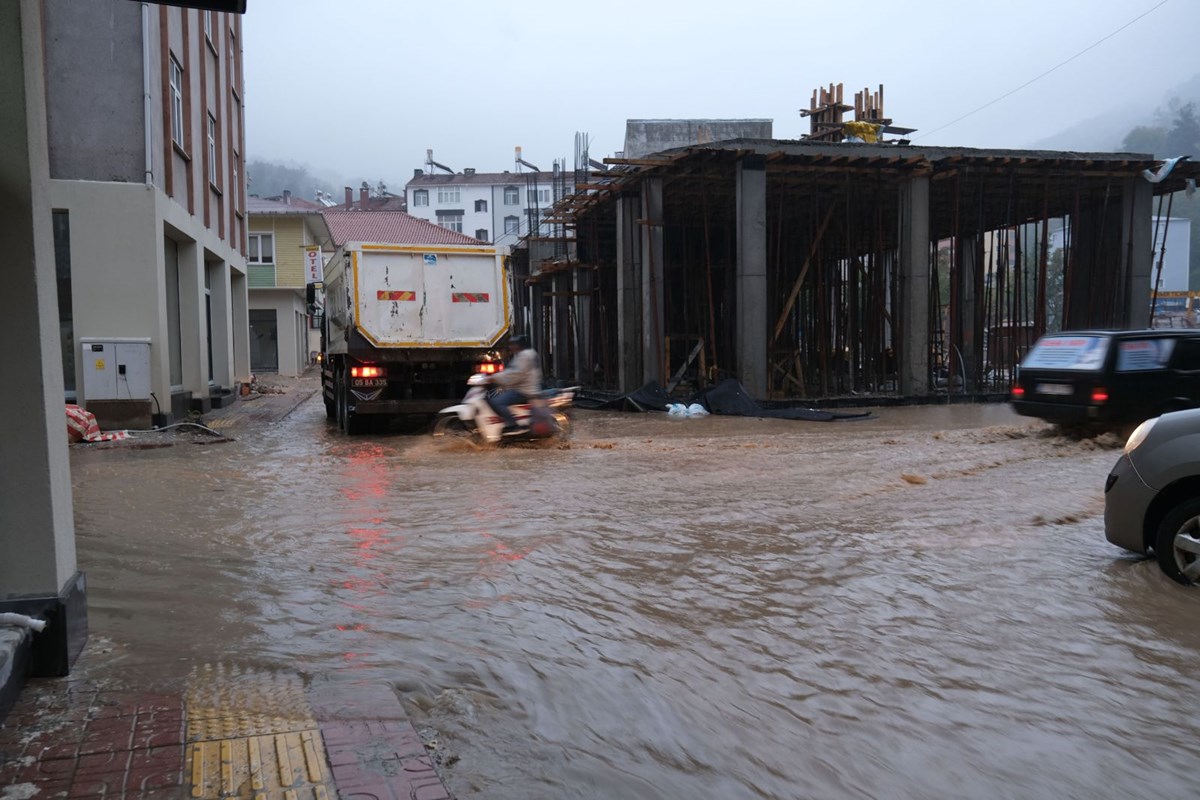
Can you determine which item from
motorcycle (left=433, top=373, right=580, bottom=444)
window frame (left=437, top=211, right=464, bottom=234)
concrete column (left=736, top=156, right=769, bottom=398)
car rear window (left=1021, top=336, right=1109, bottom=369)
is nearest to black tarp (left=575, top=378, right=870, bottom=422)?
concrete column (left=736, top=156, right=769, bottom=398)

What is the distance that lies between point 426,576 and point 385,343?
9123 mm

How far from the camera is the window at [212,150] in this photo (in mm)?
21312

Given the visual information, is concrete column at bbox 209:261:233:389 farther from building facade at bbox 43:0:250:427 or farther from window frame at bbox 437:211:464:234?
window frame at bbox 437:211:464:234

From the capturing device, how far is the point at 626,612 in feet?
16.7

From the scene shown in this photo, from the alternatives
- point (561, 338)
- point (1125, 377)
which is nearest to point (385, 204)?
point (561, 338)

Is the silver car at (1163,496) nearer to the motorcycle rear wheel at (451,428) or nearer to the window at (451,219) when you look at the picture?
the motorcycle rear wheel at (451,428)

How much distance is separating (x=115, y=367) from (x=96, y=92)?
13.6ft

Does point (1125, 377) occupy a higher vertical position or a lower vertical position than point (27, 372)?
lower

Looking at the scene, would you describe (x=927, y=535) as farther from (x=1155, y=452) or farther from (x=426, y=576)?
(x=426, y=576)

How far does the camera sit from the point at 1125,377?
1222cm

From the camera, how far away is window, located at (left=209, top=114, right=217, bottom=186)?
21.3 metres

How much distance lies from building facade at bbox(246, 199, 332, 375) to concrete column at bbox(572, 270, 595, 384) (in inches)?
577

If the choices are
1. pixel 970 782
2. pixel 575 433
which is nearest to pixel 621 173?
pixel 575 433

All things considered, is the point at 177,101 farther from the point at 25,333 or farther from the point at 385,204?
the point at 385,204
